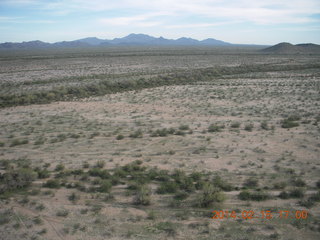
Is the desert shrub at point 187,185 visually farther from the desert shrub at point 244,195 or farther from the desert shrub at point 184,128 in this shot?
the desert shrub at point 184,128

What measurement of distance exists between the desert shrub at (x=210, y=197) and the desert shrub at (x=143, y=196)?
171cm

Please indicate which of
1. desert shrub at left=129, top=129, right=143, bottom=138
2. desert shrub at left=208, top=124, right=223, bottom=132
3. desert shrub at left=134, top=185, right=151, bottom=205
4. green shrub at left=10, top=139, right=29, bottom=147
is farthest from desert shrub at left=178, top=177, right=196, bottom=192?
green shrub at left=10, top=139, right=29, bottom=147

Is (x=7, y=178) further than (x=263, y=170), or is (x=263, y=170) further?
(x=263, y=170)

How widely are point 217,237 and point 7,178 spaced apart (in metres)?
8.09

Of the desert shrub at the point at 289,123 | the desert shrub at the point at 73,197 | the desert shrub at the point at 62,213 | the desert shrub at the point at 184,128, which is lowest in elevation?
the desert shrub at the point at 62,213

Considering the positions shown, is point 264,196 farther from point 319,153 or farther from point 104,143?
point 104,143

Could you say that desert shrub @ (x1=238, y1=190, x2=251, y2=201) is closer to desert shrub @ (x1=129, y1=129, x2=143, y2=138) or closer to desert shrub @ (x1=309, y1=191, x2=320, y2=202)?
desert shrub @ (x1=309, y1=191, x2=320, y2=202)

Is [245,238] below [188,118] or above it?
below

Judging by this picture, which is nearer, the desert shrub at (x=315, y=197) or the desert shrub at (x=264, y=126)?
the desert shrub at (x=315, y=197)

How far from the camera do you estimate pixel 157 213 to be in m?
7.84

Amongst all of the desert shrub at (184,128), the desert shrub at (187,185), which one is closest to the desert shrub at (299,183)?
the desert shrub at (187,185)

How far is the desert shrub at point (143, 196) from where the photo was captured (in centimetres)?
830

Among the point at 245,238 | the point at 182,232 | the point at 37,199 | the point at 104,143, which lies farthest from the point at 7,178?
the point at 245,238

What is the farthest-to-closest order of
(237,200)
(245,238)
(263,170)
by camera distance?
(263,170) < (237,200) < (245,238)
